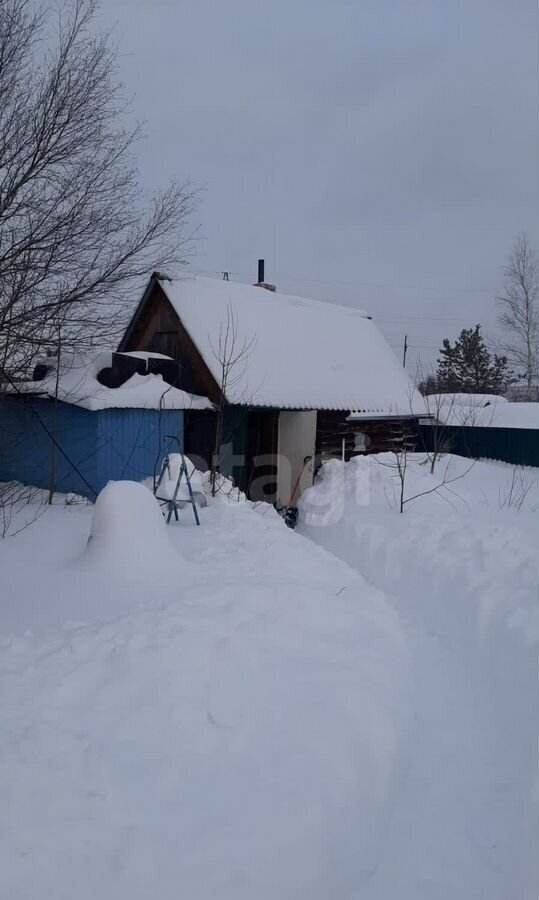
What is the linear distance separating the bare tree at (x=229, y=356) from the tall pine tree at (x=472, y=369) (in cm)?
2239

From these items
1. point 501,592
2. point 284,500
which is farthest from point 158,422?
point 501,592

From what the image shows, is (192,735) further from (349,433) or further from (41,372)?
(349,433)

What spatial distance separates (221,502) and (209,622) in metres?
4.84

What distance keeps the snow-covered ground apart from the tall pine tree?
28.9 m

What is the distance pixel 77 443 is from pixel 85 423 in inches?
14.2

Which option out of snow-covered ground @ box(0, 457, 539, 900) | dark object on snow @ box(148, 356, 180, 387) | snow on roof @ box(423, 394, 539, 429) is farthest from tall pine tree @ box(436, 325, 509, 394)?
snow-covered ground @ box(0, 457, 539, 900)

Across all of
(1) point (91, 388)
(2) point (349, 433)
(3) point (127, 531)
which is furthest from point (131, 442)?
(2) point (349, 433)

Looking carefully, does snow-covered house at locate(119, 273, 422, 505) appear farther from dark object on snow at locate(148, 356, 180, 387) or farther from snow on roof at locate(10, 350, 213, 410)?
snow on roof at locate(10, 350, 213, 410)

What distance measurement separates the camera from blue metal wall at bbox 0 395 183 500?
929cm

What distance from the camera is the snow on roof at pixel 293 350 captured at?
1208cm

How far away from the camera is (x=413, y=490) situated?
8.95 meters

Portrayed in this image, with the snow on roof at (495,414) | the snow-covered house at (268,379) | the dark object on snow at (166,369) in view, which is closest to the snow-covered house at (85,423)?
the dark object on snow at (166,369)

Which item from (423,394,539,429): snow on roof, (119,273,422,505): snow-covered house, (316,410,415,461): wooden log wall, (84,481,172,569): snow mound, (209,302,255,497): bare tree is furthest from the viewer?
(423,394,539,429): snow on roof

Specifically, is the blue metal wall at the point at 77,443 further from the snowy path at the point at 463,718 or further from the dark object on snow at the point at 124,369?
the snowy path at the point at 463,718
